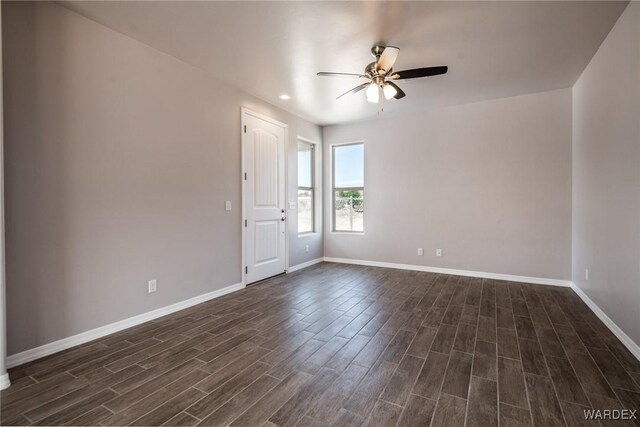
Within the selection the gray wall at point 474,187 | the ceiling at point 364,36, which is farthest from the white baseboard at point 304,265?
the ceiling at point 364,36

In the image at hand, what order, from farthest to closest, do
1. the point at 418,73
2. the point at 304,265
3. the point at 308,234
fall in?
1. the point at 308,234
2. the point at 304,265
3. the point at 418,73

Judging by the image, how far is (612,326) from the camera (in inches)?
107

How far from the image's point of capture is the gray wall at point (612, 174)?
2.32 m

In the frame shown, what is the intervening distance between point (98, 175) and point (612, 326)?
481 cm

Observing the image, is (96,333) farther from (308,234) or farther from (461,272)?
(461,272)

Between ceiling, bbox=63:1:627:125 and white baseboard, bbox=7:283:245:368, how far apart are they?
2683mm

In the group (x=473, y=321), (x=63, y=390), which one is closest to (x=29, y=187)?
(x=63, y=390)

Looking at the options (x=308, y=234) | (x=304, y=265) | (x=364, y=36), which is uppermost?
(x=364, y=36)

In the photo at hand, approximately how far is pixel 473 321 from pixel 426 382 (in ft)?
4.36

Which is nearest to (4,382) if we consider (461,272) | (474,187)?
(461,272)

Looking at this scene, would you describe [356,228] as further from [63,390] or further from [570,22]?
[63,390]

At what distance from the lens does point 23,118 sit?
2.21m

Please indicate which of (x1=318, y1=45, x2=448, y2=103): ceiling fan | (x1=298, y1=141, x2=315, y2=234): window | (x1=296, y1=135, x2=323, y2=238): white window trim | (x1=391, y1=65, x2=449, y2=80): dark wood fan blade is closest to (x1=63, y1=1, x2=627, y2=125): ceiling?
(x1=318, y1=45, x2=448, y2=103): ceiling fan

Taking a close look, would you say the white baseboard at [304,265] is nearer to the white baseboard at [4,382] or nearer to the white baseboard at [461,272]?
the white baseboard at [461,272]
